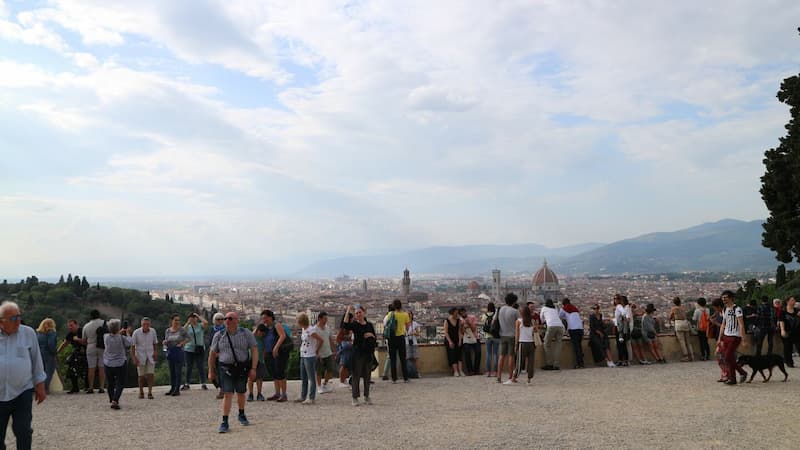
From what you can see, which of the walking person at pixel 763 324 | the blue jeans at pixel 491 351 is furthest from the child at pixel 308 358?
the walking person at pixel 763 324

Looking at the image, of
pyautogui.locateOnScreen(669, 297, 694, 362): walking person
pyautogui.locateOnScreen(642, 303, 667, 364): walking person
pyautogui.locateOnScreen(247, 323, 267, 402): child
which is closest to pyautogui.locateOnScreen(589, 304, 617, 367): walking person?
pyautogui.locateOnScreen(642, 303, 667, 364): walking person

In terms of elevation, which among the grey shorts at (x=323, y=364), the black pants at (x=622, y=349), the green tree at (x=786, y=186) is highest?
the green tree at (x=786, y=186)

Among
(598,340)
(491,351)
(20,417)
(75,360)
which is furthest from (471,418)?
(75,360)

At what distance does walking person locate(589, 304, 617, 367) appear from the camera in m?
14.4

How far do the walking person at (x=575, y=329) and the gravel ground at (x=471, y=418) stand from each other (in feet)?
6.47

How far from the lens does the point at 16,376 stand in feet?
19.2

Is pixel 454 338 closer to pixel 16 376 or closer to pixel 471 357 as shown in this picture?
pixel 471 357

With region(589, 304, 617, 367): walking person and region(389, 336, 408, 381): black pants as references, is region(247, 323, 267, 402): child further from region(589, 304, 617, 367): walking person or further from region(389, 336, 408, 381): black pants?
region(589, 304, 617, 367): walking person

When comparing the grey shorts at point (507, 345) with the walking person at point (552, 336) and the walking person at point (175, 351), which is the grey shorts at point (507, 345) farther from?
the walking person at point (175, 351)

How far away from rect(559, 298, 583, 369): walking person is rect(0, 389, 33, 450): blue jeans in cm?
1096

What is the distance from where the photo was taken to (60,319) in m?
71.6

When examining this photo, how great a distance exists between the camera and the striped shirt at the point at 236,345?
325 inches

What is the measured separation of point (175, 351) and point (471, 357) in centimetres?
609

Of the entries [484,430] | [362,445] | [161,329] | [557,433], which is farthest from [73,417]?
[161,329]
